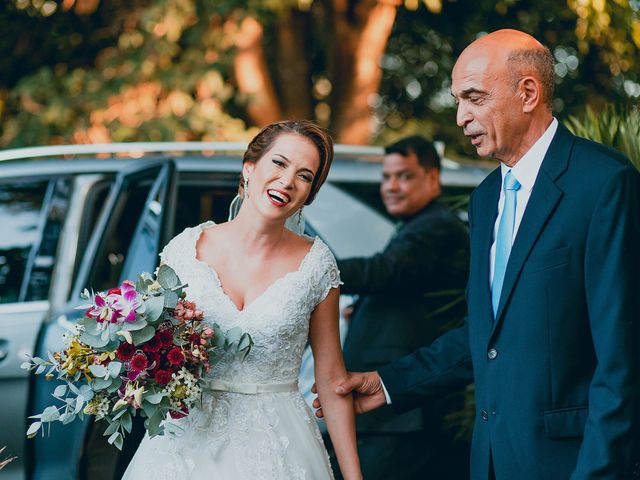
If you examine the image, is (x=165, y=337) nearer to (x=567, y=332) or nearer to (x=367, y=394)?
(x=367, y=394)

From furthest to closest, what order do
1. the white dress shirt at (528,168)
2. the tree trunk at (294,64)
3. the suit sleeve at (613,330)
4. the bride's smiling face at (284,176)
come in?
the tree trunk at (294,64), the bride's smiling face at (284,176), the white dress shirt at (528,168), the suit sleeve at (613,330)

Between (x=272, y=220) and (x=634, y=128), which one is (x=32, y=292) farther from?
(x=634, y=128)

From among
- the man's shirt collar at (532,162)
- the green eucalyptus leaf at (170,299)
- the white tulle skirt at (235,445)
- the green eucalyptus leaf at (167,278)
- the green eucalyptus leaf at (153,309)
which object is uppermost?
the man's shirt collar at (532,162)

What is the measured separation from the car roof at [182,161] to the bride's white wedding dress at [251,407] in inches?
53.4

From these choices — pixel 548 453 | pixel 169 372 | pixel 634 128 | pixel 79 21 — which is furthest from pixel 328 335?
pixel 79 21

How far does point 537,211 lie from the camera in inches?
104

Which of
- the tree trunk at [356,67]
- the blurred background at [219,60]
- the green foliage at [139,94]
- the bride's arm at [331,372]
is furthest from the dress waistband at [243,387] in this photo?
the tree trunk at [356,67]

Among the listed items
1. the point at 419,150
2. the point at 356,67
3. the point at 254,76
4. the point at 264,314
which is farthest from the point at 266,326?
the point at 356,67

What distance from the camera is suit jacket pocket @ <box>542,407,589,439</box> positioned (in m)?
2.55

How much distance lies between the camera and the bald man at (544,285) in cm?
243

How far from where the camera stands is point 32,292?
174 inches

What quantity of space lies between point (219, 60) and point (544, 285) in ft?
21.8

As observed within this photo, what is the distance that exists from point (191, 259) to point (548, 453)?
1.31 metres

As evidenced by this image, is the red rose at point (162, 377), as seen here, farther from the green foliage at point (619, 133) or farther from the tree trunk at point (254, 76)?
the tree trunk at point (254, 76)
